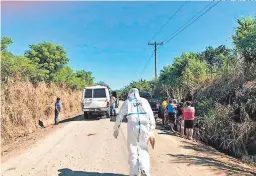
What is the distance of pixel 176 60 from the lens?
3578 cm

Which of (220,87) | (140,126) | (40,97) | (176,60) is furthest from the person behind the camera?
(176,60)

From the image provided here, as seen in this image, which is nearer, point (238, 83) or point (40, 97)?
point (238, 83)

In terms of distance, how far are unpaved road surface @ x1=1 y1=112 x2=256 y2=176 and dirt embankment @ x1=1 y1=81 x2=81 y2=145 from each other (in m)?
3.51

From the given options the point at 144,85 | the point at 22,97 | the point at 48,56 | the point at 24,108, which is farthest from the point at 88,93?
the point at 144,85

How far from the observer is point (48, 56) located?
113 feet

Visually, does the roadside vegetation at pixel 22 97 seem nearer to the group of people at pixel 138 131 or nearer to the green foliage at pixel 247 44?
the group of people at pixel 138 131

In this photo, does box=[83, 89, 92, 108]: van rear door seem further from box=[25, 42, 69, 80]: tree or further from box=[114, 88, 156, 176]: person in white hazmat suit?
box=[114, 88, 156, 176]: person in white hazmat suit

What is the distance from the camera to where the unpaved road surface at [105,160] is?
8.51 metres

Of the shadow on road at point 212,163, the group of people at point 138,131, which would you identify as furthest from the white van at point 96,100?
the group of people at point 138,131

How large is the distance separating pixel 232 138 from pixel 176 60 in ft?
75.0

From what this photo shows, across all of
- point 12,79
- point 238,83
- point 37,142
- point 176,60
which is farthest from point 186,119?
Answer: point 176,60

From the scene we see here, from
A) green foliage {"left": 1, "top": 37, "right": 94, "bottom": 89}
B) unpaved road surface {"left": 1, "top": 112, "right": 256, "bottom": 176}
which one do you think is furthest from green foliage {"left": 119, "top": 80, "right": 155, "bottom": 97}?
unpaved road surface {"left": 1, "top": 112, "right": 256, "bottom": 176}

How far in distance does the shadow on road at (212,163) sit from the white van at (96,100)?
12.7 metres

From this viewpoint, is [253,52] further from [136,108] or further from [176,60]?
[176,60]
